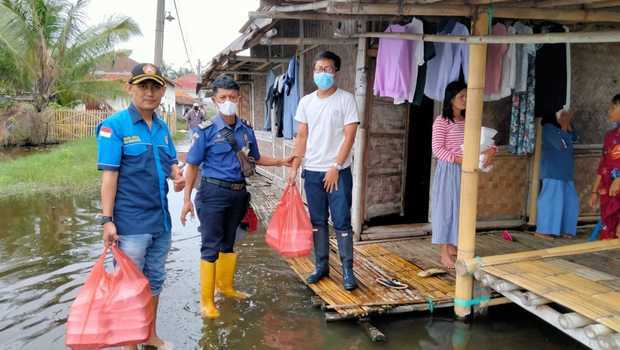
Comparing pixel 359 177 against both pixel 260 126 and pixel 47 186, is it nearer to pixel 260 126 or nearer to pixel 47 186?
pixel 260 126

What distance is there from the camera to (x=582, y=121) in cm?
612

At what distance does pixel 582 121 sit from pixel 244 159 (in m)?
4.63

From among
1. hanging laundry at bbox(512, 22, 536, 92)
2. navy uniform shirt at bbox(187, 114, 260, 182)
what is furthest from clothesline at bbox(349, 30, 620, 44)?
navy uniform shirt at bbox(187, 114, 260, 182)

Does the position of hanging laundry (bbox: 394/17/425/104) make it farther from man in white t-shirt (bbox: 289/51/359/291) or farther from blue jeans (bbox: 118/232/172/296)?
blue jeans (bbox: 118/232/172/296)

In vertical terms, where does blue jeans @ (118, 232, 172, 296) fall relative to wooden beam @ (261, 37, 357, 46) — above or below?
below

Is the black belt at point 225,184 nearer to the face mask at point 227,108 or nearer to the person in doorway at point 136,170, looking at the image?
the face mask at point 227,108

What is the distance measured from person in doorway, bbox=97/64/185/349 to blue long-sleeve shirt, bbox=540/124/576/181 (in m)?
4.41

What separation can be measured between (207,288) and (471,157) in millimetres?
2399

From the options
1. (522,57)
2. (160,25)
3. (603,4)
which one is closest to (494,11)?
(603,4)

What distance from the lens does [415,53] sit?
491cm

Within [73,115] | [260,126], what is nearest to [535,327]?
[260,126]

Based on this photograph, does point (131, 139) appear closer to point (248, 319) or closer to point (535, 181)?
point (248, 319)

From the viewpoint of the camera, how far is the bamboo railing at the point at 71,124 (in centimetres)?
1923

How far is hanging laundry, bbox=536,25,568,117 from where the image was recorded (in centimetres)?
521
